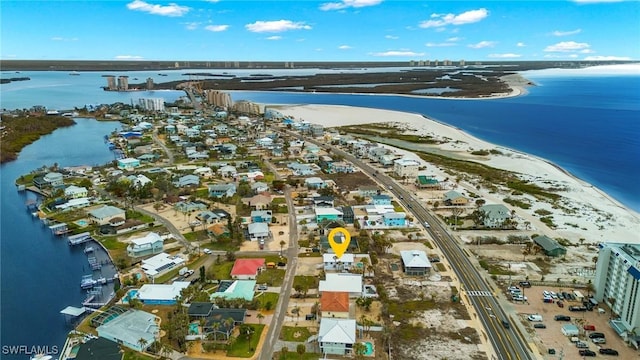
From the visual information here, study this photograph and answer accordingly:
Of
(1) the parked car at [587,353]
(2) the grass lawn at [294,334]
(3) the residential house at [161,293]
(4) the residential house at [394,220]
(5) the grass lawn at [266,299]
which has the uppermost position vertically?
(4) the residential house at [394,220]

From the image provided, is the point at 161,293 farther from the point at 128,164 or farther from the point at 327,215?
the point at 128,164

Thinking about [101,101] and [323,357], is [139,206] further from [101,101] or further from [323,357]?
[101,101]

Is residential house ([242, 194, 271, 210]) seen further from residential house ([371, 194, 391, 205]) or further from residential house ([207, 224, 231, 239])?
residential house ([371, 194, 391, 205])

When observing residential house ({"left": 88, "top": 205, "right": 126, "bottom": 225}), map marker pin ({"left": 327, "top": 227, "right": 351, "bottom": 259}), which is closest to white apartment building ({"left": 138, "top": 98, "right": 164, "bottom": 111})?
residential house ({"left": 88, "top": 205, "right": 126, "bottom": 225})

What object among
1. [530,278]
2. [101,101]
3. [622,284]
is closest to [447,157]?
[530,278]

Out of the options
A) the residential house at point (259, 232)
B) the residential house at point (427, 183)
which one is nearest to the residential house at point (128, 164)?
the residential house at point (259, 232)

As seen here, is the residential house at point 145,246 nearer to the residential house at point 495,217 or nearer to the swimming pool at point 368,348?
the swimming pool at point 368,348
